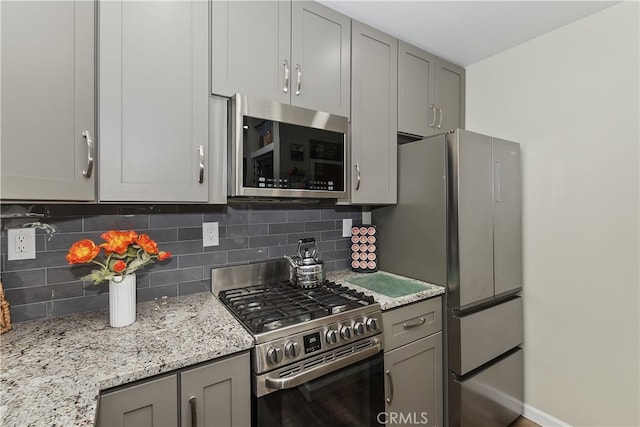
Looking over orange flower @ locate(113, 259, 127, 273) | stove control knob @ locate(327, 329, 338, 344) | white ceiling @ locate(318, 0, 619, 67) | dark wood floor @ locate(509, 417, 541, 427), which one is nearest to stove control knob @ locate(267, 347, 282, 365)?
stove control knob @ locate(327, 329, 338, 344)

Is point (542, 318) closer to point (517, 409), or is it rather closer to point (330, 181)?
point (517, 409)

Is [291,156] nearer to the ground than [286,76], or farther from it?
nearer to the ground

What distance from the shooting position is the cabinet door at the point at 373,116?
185 centimetres

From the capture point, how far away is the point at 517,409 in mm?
2078

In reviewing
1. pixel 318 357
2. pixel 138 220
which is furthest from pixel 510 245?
pixel 138 220

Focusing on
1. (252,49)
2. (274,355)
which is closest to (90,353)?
(274,355)

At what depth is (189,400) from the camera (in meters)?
1.03

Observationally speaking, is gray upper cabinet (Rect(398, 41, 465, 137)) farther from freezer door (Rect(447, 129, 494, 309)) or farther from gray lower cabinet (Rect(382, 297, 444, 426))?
gray lower cabinet (Rect(382, 297, 444, 426))

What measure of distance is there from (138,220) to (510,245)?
221 centimetres

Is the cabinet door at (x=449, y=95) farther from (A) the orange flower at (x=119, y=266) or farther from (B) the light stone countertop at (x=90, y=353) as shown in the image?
(A) the orange flower at (x=119, y=266)

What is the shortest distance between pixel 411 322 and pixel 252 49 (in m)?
1.62

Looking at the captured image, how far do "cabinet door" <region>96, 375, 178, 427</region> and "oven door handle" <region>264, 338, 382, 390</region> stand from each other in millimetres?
322

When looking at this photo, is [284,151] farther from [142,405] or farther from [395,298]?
[142,405]

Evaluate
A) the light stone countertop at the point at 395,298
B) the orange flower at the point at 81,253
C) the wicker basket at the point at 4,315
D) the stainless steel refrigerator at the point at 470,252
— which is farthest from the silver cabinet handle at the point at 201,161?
the stainless steel refrigerator at the point at 470,252
